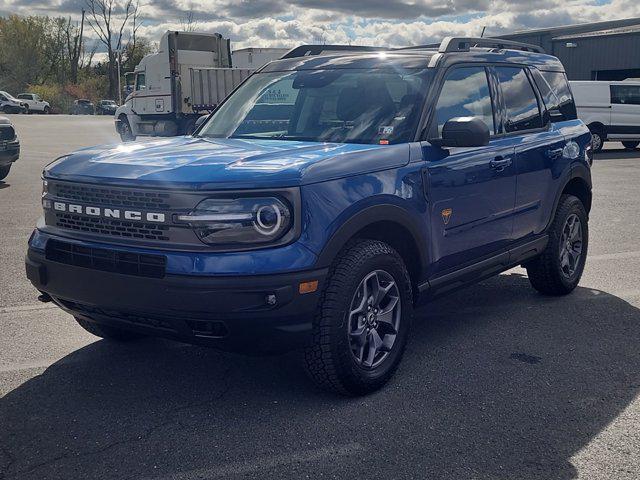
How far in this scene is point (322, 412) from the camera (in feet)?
12.1

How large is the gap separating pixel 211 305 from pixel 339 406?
93 centimetres

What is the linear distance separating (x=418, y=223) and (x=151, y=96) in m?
20.9

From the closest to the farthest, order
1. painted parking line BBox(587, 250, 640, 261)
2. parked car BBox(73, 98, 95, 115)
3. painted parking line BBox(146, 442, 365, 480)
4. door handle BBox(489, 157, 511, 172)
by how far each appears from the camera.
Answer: painted parking line BBox(146, 442, 365, 480) → door handle BBox(489, 157, 511, 172) → painted parking line BBox(587, 250, 640, 261) → parked car BBox(73, 98, 95, 115)

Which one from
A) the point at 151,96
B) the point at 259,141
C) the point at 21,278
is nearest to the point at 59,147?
the point at 151,96

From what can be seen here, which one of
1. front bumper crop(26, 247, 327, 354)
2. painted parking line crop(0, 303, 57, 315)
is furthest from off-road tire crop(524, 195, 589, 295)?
painted parking line crop(0, 303, 57, 315)

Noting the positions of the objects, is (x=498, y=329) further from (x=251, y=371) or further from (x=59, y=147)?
(x=59, y=147)

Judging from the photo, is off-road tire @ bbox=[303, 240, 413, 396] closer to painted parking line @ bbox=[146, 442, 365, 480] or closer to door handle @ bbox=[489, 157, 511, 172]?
painted parking line @ bbox=[146, 442, 365, 480]

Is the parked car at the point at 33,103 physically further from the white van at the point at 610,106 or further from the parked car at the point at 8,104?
the white van at the point at 610,106

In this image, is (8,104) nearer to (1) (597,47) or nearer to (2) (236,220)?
(1) (597,47)

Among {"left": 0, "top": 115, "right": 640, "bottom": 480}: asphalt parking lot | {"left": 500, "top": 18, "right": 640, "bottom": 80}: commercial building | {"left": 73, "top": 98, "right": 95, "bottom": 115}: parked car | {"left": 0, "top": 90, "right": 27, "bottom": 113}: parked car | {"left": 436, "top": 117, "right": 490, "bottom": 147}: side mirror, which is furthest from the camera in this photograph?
{"left": 73, "top": 98, "right": 95, "bottom": 115}: parked car

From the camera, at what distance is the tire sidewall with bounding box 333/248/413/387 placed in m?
3.60

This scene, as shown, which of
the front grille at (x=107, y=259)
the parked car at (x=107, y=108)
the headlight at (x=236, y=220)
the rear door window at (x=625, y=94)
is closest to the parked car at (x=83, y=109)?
the parked car at (x=107, y=108)

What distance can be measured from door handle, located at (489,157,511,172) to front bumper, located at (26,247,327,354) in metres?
1.74

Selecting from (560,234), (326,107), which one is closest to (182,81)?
(560,234)
